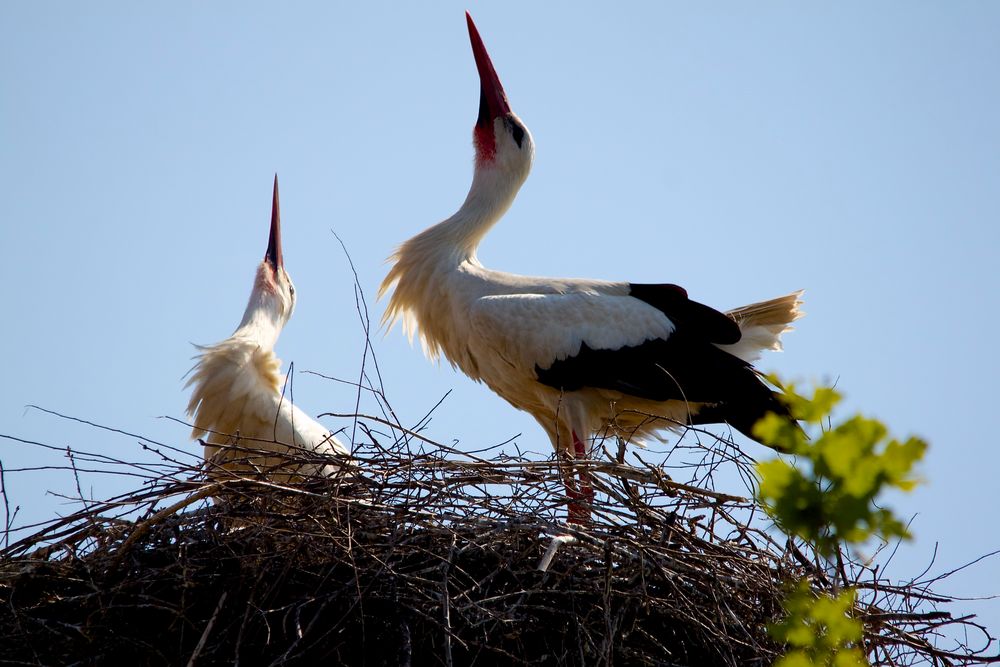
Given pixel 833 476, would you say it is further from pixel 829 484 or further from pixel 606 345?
pixel 606 345

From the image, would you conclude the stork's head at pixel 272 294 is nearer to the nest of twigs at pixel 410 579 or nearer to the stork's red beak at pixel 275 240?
the stork's red beak at pixel 275 240

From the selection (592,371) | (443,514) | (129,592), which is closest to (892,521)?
(443,514)

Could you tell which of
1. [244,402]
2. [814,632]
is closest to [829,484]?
[814,632]

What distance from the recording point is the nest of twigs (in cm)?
297

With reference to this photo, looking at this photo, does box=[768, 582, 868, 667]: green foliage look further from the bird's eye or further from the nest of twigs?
the bird's eye

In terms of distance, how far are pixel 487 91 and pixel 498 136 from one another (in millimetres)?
373

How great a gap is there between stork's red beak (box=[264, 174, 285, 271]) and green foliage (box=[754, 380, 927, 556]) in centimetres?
551

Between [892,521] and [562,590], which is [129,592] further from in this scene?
[892,521]

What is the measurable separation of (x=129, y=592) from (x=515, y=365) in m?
2.25

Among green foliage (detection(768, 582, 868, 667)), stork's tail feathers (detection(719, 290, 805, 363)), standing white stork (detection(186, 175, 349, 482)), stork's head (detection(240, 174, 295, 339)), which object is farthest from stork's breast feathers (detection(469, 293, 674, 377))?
green foliage (detection(768, 582, 868, 667))

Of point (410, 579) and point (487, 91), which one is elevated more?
point (487, 91)

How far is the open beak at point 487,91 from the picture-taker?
19.6 feet

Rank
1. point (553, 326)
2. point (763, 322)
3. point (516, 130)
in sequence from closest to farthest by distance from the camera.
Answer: point (553, 326)
point (763, 322)
point (516, 130)

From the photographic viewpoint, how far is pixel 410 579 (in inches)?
117
